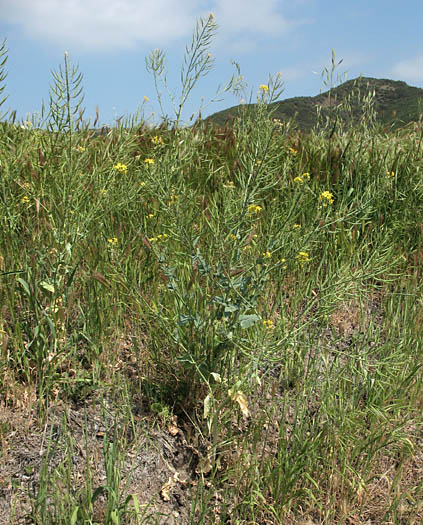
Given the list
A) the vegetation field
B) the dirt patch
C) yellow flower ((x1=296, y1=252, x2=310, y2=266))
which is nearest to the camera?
the dirt patch

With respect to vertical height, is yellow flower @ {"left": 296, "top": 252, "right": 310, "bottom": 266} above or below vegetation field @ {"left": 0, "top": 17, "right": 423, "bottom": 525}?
above

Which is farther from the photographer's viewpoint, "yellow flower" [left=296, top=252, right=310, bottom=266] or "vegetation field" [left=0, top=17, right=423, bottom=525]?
"yellow flower" [left=296, top=252, right=310, bottom=266]

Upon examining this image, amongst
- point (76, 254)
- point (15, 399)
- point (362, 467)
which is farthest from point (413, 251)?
point (15, 399)

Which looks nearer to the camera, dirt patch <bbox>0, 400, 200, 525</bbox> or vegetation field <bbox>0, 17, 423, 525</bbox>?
dirt patch <bbox>0, 400, 200, 525</bbox>

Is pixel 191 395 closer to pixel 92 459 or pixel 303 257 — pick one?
pixel 92 459

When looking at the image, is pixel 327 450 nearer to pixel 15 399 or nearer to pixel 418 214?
pixel 15 399

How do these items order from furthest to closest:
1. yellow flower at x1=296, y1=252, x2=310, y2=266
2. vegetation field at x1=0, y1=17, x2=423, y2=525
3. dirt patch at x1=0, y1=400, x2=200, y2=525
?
yellow flower at x1=296, y1=252, x2=310, y2=266
vegetation field at x1=0, y1=17, x2=423, y2=525
dirt patch at x1=0, y1=400, x2=200, y2=525

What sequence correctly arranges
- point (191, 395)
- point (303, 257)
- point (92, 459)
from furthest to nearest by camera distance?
point (303, 257), point (191, 395), point (92, 459)

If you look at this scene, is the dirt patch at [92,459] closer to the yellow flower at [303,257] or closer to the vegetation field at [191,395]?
the vegetation field at [191,395]

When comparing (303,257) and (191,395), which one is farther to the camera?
(303,257)

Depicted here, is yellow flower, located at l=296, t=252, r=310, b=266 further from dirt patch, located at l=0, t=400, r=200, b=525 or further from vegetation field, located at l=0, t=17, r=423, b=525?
dirt patch, located at l=0, t=400, r=200, b=525

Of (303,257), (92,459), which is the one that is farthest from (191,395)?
(303,257)

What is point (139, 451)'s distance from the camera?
6.84 feet

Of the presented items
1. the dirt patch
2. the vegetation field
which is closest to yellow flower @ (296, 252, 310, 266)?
the vegetation field
